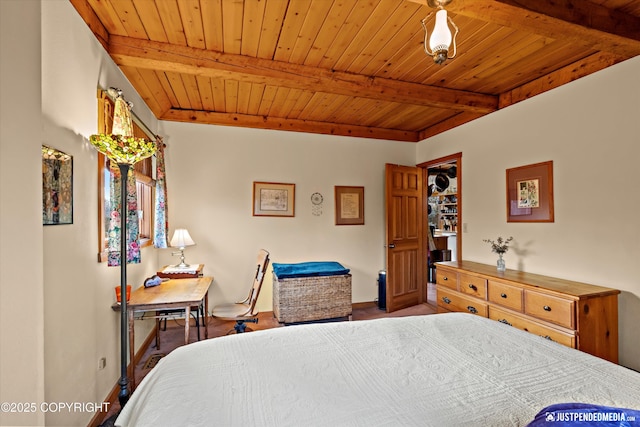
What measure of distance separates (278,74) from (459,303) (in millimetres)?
2888

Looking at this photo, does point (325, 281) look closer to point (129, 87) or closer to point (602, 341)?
point (602, 341)

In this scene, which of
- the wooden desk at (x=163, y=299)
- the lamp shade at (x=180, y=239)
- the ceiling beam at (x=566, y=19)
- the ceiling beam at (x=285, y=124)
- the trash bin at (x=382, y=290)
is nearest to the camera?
the ceiling beam at (x=566, y=19)

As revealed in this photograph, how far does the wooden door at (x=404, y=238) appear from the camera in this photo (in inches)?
170

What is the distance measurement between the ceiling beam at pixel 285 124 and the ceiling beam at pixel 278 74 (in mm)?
1399

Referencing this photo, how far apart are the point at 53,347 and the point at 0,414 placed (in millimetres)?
598

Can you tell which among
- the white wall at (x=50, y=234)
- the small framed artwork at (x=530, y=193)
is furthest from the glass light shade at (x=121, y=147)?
the small framed artwork at (x=530, y=193)

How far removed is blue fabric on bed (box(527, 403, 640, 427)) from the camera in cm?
68

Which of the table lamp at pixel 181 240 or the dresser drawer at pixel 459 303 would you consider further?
the table lamp at pixel 181 240

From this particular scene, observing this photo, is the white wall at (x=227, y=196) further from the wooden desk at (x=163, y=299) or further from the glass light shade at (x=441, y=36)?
the glass light shade at (x=441, y=36)

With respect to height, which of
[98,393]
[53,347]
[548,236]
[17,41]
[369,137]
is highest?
[369,137]

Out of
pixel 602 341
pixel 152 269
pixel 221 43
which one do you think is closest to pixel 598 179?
pixel 602 341

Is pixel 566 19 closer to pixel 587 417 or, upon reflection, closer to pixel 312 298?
pixel 587 417

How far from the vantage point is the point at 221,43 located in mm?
2379

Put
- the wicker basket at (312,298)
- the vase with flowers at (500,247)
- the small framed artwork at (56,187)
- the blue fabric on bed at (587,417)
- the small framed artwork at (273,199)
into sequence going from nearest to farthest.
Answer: the blue fabric on bed at (587,417)
the small framed artwork at (56,187)
the vase with flowers at (500,247)
the wicker basket at (312,298)
the small framed artwork at (273,199)
